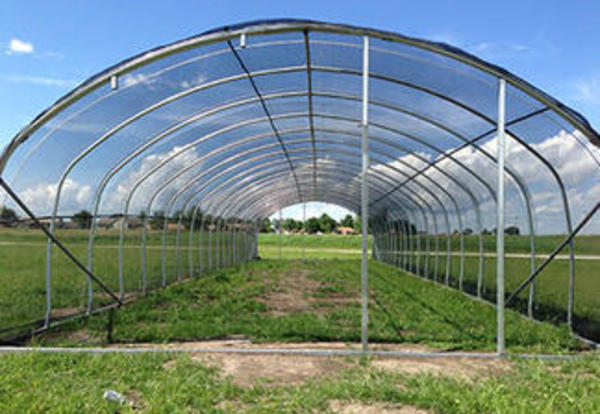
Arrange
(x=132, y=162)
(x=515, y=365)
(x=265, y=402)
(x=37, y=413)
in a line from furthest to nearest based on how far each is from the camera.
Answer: (x=132, y=162) → (x=515, y=365) → (x=265, y=402) → (x=37, y=413)

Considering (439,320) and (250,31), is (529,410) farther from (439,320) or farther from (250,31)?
(250,31)

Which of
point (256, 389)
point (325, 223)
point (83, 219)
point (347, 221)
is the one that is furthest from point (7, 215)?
point (347, 221)

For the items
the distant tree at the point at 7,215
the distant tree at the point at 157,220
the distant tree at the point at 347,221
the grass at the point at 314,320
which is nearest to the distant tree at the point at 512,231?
the grass at the point at 314,320

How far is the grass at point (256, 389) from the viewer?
473 centimetres

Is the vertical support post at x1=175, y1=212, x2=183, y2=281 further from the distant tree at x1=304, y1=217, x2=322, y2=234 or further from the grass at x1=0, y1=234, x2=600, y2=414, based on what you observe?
the distant tree at x1=304, y1=217, x2=322, y2=234

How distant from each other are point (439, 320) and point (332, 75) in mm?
4593

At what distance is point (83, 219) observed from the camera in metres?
10.2

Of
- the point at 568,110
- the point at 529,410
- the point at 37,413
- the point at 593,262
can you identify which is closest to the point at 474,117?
the point at 568,110

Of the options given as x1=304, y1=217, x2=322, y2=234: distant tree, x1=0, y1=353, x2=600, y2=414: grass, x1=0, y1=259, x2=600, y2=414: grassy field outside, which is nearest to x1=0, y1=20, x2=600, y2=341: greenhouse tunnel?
x1=0, y1=259, x2=600, y2=414: grassy field outside

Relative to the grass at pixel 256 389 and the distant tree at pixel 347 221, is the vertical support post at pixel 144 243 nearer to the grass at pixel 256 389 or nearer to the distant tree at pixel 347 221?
the grass at pixel 256 389

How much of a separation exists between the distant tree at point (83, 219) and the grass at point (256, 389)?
4.22 metres

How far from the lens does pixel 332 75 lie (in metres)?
8.84

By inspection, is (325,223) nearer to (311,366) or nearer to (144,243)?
(144,243)

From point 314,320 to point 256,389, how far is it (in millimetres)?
3891
